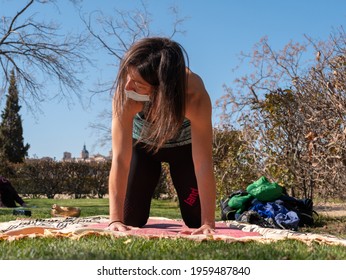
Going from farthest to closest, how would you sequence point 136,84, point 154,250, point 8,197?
point 8,197 < point 136,84 < point 154,250

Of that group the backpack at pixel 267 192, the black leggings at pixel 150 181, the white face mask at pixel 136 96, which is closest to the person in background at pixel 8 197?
the backpack at pixel 267 192

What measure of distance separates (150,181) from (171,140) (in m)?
0.46

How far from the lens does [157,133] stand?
3787 millimetres

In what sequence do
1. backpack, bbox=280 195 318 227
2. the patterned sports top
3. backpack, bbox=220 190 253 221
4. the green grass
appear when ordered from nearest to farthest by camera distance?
the green grass < the patterned sports top < backpack, bbox=220 190 253 221 < backpack, bbox=280 195 318 227

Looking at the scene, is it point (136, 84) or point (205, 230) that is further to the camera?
point (205, 230)

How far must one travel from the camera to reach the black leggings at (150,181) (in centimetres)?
451

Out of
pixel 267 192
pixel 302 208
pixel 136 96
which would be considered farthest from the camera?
pixel 302 208

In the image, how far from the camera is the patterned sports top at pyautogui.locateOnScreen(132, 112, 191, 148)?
4.27m

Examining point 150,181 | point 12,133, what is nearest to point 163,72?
point 150,181

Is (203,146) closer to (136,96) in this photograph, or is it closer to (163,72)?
(136,96)

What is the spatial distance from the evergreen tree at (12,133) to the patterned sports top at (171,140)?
30.1 m

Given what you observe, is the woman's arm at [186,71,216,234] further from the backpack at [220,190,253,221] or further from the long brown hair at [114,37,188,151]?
the backpack at [220,190,253,221]

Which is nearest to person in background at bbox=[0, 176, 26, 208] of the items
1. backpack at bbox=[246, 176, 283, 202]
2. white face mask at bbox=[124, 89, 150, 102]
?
backpack at bbox=[246, 176, 283, 202]

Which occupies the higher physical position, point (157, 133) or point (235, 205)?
point (157, 133)
